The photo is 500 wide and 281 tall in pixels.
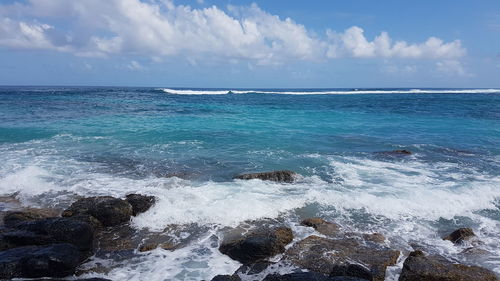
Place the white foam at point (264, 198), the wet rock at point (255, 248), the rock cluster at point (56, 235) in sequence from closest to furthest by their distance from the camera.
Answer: the rock cluster at point (56, 235)
the wet rock at point (255, 248)
the white foam at point (264, 198)

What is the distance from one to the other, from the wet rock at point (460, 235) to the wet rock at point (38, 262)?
26.8 ft

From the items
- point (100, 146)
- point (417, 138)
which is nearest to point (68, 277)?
point (100, 146)

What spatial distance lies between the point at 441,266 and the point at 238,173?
7.93 m

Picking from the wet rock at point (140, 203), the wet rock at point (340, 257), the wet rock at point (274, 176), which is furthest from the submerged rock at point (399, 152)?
the wet rock at point (140, 203)

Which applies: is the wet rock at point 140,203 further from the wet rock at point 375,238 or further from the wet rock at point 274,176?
the wet rock at point 375,238

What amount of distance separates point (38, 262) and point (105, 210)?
8.54ft

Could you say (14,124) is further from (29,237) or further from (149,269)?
(149,269)

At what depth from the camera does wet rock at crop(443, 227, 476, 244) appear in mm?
7945

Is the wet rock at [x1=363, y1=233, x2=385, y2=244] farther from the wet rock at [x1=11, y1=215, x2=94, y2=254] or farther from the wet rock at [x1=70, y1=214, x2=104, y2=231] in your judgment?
the wet rock at [x1=70, y1=214, x2=104, y2=231]

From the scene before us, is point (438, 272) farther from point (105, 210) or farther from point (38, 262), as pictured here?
point (105, 210)

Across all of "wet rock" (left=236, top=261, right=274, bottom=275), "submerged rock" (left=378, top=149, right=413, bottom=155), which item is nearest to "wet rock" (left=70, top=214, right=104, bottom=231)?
"wet rock" (left=236, top=261, right=274, bottom=275)

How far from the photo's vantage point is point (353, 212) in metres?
9.68

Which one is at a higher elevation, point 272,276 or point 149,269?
point 272,276

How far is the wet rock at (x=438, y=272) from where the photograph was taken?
590cm
